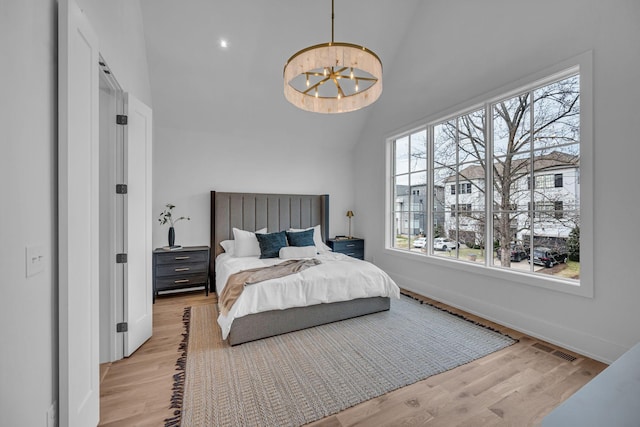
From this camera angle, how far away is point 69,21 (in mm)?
1195

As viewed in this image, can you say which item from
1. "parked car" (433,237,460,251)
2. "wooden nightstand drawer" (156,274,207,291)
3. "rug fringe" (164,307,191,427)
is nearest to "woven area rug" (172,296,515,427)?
"rug fringe" (164,307,191,427)

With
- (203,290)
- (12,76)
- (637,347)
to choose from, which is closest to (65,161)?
(12,76)

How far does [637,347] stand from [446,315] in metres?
2.51

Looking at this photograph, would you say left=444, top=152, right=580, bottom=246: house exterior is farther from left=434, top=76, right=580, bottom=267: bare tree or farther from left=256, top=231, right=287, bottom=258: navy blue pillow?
left=256, top=231, right=287, bottom=258: navy blue pillow

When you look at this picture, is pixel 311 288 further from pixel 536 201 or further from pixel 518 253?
pixel 536 201

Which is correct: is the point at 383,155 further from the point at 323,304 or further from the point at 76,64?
the point at 76,64

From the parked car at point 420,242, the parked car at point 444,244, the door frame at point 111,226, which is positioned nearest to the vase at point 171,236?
the door frame at point 111,226

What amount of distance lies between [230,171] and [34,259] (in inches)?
144

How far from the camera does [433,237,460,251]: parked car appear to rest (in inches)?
142

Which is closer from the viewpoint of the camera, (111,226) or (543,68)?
(111,226)

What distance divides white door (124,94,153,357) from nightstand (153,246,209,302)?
113cm

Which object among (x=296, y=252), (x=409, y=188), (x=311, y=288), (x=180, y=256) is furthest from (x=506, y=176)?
(x=180, y=256)

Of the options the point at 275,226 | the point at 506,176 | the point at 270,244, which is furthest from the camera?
the point at 275,226

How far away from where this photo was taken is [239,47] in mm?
3604
